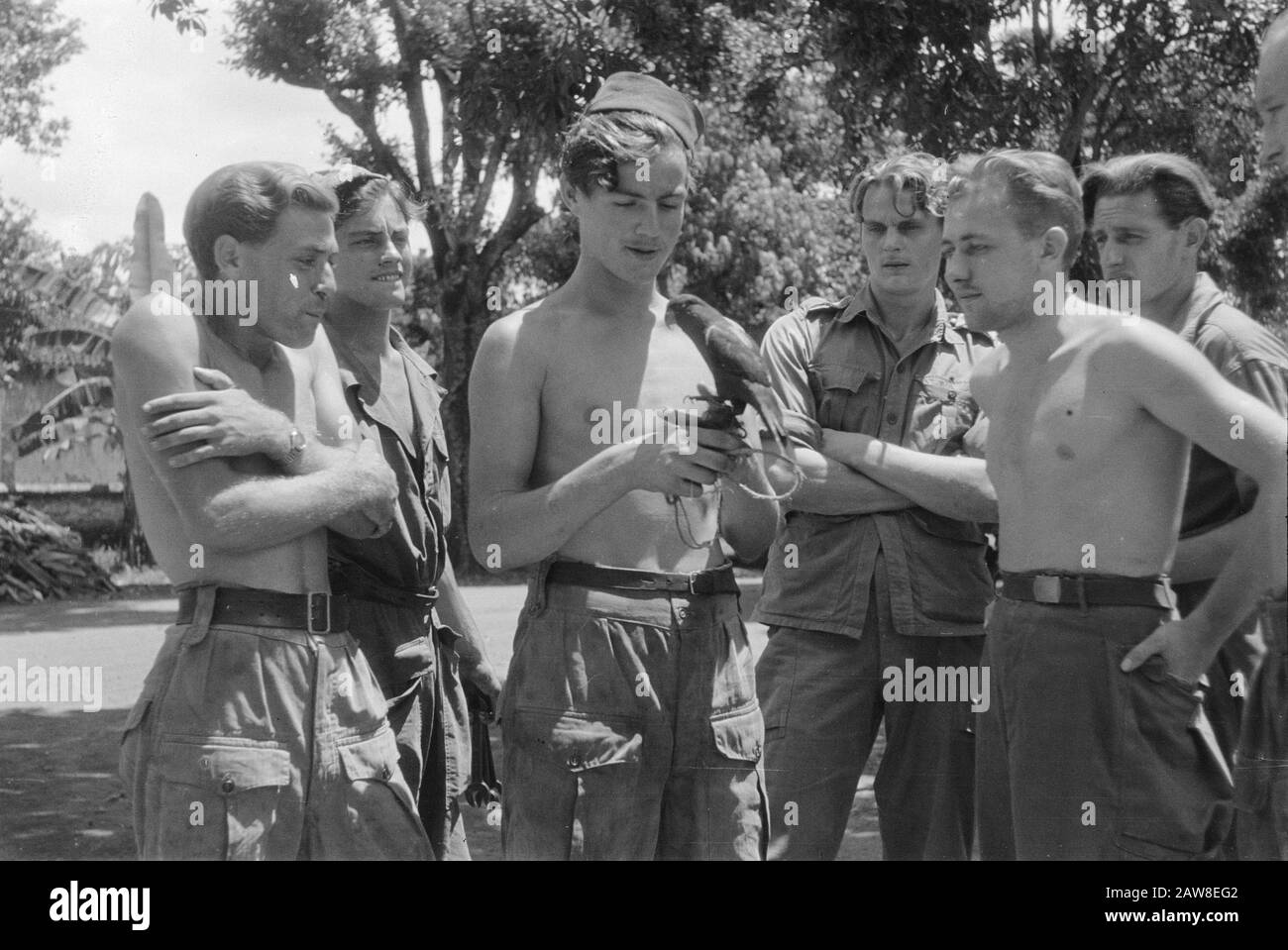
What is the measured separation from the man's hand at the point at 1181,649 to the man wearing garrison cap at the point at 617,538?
2.68 ft

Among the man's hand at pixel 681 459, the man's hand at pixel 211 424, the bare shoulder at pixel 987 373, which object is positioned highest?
the bare shoulder at pixel 987 373

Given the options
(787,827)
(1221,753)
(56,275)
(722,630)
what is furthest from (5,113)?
(1221,753)

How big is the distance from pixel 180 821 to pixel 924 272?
2177 millimetres

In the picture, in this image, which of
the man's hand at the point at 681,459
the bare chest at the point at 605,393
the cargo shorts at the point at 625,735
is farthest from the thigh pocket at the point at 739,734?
the bare chest at the point at 605,393

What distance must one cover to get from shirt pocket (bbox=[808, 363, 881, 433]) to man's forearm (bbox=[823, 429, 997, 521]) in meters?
0.17

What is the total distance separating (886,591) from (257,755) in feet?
5.06

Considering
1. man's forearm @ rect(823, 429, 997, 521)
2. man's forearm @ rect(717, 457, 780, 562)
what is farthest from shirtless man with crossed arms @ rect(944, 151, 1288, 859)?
man's forearm @ rect(717, 457, 780, 562)

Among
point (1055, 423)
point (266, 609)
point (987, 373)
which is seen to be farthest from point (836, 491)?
point (266, 609)

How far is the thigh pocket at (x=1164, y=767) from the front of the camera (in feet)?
9.29

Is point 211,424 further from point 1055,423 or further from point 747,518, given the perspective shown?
point 1055,423

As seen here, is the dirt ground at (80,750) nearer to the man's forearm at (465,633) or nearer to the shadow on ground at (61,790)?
the shadow on ground at (61,790)

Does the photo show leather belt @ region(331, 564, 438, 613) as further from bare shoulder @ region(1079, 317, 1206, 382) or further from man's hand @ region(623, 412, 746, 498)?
bare shoulder @ region(1079, 317, 1206, 382)

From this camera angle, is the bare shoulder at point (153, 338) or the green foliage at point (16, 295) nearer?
the bare shoulder at point (153, 338)
